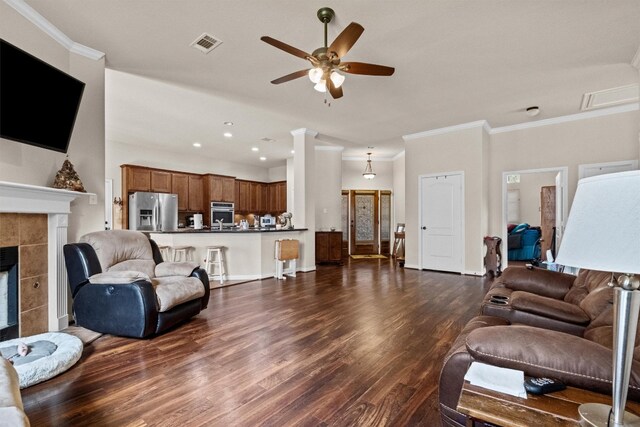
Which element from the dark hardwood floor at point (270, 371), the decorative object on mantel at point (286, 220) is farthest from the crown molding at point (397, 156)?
the dark hardwood floor at point (270, 371)

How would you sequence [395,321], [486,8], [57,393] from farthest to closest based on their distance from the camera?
[395,321], [486,8], [57,393]

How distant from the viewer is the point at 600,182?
2.58 feet

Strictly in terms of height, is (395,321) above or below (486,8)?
below

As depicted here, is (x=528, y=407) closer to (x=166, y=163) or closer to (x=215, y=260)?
(x=215, y=260)

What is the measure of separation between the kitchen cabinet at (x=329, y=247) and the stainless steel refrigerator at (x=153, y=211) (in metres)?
3.54

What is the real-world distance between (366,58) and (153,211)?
19.2ft

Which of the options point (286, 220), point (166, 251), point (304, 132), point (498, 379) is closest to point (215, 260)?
point (166, 251)

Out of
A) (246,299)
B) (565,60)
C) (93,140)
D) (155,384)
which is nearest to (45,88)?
(93,140)

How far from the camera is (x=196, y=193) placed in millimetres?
8000

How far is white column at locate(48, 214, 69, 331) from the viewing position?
8.94 ft

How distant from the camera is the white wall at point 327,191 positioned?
7.49m

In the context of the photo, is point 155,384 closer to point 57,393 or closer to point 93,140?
point 57,393

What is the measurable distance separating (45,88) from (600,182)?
381 cm

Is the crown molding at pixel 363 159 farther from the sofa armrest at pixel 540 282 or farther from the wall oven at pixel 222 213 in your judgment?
the sofa armrest at pixel 540 282
